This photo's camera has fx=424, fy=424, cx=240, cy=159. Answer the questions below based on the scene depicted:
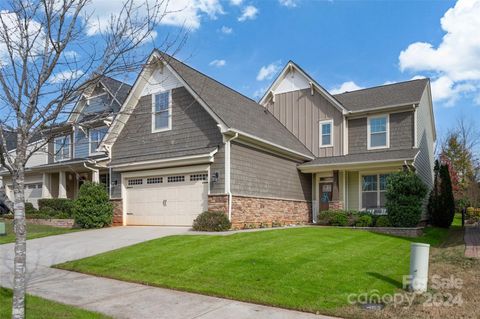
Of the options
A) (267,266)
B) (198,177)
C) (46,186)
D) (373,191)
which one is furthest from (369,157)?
(46,186)

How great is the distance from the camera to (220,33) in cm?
860

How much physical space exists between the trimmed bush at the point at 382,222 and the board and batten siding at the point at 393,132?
4.39m

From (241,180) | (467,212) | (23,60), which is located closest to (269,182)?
(241,180)

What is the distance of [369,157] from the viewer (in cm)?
1967

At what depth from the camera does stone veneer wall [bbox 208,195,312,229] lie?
16.0 meters

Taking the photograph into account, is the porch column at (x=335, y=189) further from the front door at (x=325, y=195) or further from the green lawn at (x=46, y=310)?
the green lawn at (x=46, y=310)

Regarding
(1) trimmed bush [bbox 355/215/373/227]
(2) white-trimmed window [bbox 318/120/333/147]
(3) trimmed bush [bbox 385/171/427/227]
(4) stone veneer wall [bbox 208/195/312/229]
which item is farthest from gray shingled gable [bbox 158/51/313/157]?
(3) trimmed bush [bbox 385/171/427/227]

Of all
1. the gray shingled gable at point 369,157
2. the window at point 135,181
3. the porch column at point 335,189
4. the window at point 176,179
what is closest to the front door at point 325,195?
the porch column at point 335,189

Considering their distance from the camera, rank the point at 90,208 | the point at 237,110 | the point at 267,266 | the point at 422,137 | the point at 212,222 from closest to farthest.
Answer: the point at 267,266 → the point at 212,222 → the point at 90,208 → the point at 237,110 → the point at 422,137

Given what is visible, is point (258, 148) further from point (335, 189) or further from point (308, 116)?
point (308, 116)

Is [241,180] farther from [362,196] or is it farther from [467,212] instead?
[467,212]

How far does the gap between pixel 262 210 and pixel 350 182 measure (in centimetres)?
573

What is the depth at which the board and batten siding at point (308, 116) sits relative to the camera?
72.5ft

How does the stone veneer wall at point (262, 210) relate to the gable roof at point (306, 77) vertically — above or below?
below
